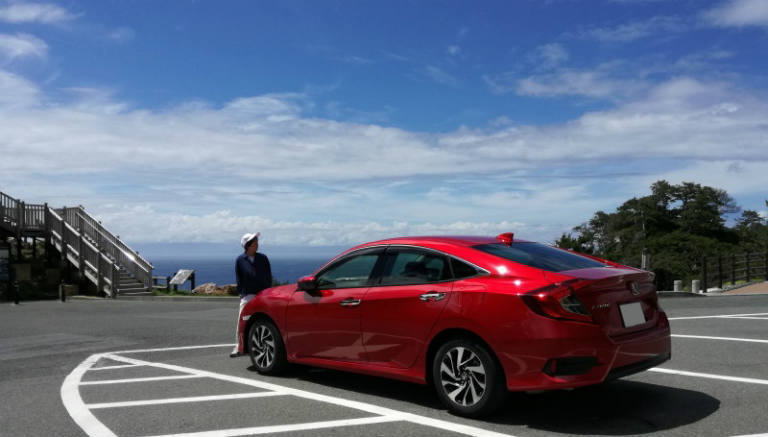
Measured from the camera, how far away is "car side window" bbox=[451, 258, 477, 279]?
5598 millimetres

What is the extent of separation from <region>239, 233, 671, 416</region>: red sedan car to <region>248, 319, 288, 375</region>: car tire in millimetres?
360

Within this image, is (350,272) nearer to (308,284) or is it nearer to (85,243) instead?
(308,284)

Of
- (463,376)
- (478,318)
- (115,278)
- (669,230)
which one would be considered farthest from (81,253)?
(669,230)

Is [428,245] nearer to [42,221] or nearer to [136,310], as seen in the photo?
[136,310]

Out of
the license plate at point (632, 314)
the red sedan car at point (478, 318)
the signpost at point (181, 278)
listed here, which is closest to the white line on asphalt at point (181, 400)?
the red sedan car at point (478, 318)

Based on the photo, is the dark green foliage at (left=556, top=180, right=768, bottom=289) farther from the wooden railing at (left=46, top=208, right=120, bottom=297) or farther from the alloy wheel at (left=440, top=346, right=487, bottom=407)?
the alloy wheel at (left=440, top=346, right=487, bottom=407)

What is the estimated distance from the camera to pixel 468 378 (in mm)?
5391

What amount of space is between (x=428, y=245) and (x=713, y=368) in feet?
12.4

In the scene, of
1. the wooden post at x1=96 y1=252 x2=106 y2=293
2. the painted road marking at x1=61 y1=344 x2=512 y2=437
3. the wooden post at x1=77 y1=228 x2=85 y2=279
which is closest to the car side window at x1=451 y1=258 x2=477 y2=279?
the painted road marking at x1=61 y1=344 x2=512 y2=437

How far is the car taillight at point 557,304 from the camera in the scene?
4.98 m

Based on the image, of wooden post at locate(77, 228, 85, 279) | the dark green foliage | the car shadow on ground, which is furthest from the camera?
the dark green foliage

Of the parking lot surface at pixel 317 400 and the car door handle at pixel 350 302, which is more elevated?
the car door handle at pixel 350 302

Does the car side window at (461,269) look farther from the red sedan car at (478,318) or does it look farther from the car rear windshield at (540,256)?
the car rear windshield at (540,256)

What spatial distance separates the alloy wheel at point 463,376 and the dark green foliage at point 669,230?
66295 mm
